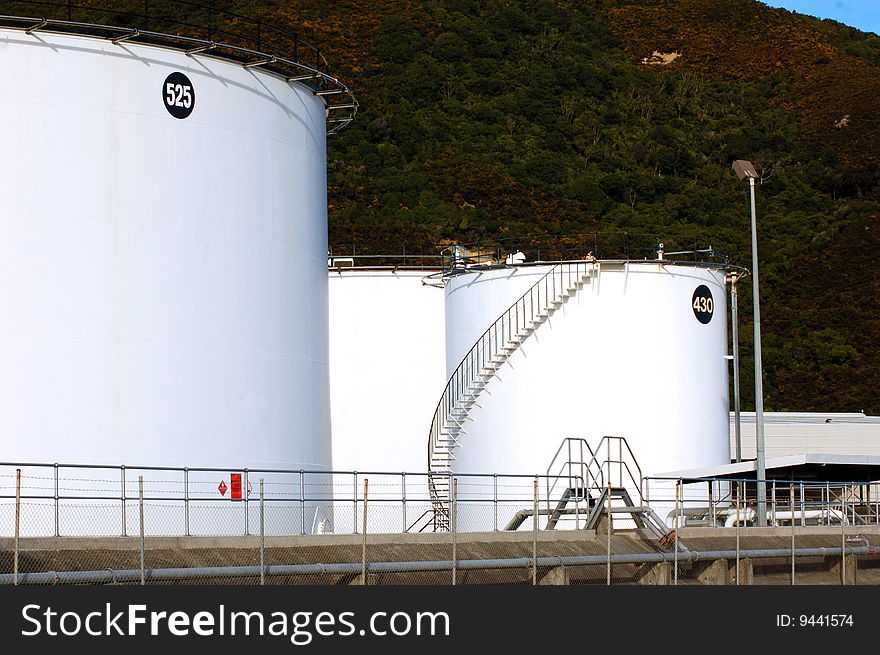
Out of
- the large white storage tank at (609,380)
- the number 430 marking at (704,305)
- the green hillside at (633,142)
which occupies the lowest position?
the large white storage tank at (609,380)

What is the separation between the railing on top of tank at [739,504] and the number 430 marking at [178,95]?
48.8 ft

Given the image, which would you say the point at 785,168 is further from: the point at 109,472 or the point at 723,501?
the point at 109,472

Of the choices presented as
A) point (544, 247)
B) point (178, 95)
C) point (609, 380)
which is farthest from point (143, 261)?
point (544, 247)

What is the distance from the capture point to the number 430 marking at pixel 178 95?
32094 millimetres

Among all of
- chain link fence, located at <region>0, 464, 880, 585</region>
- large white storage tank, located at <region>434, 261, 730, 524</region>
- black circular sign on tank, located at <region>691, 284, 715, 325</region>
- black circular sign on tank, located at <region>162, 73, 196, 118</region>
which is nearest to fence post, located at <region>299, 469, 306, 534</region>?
chain link fence, located at <region>0, 464, 880, 585</region>

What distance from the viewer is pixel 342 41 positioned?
11612cm

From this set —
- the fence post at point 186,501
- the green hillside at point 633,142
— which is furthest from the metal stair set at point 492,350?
the green hillside at point 633,142

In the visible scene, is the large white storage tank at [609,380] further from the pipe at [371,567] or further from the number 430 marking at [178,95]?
the number 430 marking at [178,95]

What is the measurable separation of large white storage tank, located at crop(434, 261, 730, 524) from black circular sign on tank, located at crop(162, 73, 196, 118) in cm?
1213

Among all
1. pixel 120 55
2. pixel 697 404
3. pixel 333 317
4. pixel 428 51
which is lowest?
pixel 697 404

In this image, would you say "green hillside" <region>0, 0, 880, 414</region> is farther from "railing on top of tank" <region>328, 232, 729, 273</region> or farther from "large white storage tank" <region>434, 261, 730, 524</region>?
"large white storage tank" <region>434, 261, 730, 524</region>

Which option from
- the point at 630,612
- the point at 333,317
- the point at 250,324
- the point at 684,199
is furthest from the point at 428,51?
the point at 630,612

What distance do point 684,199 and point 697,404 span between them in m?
60.7

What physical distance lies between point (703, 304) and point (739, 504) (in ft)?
22.1
